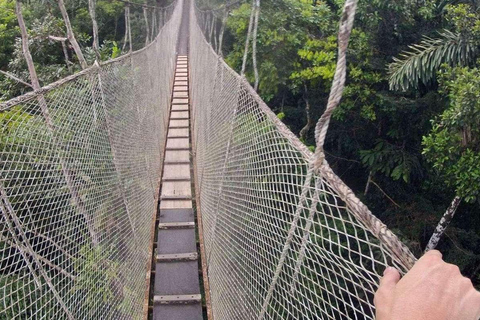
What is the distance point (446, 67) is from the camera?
297cm

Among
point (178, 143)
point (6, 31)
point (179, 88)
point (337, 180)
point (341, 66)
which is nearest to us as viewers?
point (341, 66)

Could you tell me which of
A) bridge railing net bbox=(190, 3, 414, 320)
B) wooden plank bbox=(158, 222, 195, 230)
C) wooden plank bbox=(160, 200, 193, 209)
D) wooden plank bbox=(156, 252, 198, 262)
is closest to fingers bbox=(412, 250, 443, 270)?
bridge railing net bbox=(190, 3, 414, 320)

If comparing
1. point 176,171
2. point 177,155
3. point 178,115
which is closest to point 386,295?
point 176,171

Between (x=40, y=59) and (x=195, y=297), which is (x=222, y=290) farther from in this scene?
(x=40, y=59)

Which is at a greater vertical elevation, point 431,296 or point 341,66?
point 341,66

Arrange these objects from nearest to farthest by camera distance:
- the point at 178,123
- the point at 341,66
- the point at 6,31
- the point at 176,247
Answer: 1. the point at 341,66
2. the point at 176,247
3. the point at 178,123
4. the point at 6,31

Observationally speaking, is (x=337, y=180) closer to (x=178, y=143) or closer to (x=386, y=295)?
(x=386, y=295)

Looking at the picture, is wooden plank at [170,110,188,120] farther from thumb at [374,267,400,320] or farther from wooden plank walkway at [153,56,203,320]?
thumb at [374,267,400,320]

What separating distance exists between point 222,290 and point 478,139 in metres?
1.97

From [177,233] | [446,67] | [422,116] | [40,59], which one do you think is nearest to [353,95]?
[422,116]

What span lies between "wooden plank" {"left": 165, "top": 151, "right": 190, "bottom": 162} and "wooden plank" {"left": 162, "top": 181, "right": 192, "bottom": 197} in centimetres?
39

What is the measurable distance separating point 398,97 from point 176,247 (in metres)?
2.65

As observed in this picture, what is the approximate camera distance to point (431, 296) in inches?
16.4

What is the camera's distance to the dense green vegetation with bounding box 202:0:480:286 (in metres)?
2.79
